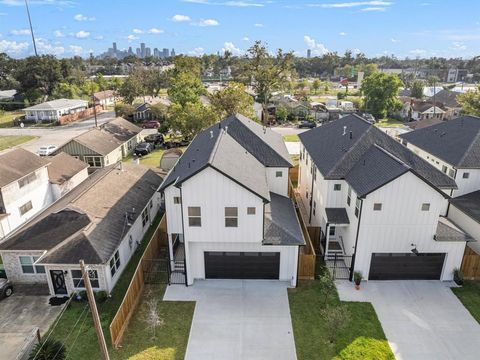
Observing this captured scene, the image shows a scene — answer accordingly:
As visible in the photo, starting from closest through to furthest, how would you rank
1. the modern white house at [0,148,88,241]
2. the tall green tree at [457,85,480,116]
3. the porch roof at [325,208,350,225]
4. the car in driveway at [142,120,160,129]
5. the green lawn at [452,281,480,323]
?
the green lawn at [452,281,480,323] < the porch roof at [325,208,350,225] < the modern white house at [0,148,88,241] < the tall green tree at [457,85,480,116] < the car in driveway at [142,120,160,129]

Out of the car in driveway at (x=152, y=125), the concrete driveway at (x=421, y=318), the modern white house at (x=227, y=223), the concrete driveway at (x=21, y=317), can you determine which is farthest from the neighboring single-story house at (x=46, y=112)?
the concrete driveway at (x=421, y=318)

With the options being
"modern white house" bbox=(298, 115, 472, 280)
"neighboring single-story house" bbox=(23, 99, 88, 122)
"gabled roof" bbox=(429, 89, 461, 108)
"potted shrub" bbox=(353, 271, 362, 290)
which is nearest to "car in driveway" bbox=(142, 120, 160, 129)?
"neighboring single-story house" bbox=(23, 99, 88, 122)

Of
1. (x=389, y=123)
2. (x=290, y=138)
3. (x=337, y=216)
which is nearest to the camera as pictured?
(x=337, y=216)

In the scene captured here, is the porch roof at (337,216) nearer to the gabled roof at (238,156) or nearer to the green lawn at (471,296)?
the gabled roof at (238,156)

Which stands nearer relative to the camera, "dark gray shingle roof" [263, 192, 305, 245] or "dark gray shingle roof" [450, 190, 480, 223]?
"dark gray shingle roof" [263, 192, 305, 245]

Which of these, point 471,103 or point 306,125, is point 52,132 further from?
point 471,103

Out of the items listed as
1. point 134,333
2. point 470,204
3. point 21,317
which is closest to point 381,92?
point 470,204

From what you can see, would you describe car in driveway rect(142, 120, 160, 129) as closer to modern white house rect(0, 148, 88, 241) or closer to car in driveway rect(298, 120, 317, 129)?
car in driveway rect(298, 120, 317, 129)

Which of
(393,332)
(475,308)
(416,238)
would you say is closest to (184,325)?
(393,332)
